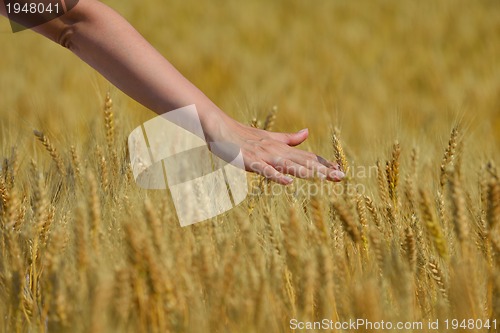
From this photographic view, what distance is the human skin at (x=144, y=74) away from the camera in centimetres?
117

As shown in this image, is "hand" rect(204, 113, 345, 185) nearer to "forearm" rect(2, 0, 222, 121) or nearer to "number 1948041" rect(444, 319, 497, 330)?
A: "forearm" rect(2, 0, 222, 121)

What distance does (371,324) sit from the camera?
0.76m

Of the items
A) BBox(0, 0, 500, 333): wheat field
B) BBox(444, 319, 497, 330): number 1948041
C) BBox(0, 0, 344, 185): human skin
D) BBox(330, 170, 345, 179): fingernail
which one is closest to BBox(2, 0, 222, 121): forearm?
BBox(0, 0, 344, 185): human skin

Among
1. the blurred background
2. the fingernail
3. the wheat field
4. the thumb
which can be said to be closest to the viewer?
the wheat field

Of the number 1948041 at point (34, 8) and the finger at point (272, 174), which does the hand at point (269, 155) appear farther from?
the number 1948041 at point (34, 8)

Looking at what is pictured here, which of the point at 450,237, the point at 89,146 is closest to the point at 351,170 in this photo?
the point at 450,237

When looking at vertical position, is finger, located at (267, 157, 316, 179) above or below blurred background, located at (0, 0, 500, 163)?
below

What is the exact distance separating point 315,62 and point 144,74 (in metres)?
2.95

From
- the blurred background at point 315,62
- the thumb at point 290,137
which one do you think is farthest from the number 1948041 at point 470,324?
the blurred background at point 315,62

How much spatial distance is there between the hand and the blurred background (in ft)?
1.89

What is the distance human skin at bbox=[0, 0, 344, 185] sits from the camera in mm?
1175

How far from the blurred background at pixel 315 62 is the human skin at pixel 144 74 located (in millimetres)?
587

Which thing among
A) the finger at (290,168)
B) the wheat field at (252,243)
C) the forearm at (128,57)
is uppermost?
the forearm at (128,57)

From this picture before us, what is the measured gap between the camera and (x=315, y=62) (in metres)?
4.04
